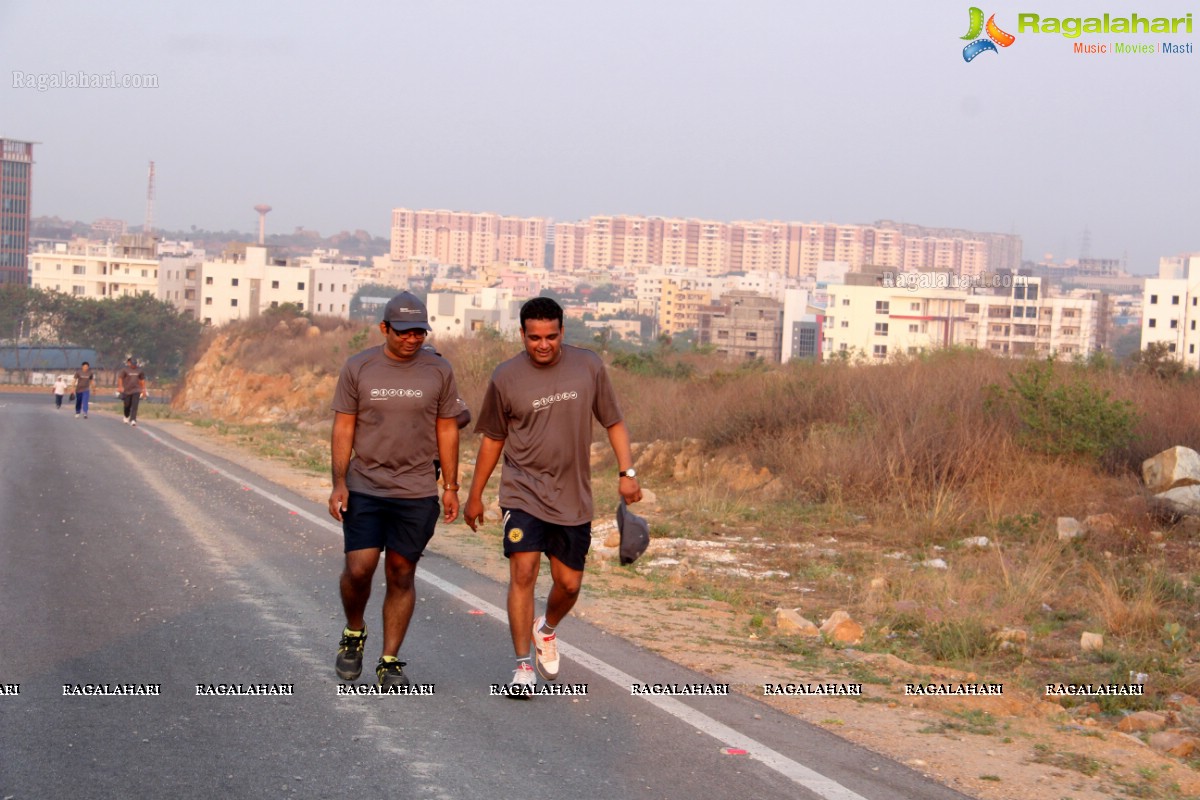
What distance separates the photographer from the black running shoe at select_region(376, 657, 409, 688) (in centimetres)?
632

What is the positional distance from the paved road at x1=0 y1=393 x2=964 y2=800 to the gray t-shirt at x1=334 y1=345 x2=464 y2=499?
110 centimetres

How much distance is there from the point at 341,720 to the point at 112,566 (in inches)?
194

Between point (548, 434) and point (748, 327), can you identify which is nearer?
point (548, 434)

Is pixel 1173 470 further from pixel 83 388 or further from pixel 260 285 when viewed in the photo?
pixel 260 285

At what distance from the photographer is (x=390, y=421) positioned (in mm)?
6344

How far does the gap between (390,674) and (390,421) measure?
1.32m

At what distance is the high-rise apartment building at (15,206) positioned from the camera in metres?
153

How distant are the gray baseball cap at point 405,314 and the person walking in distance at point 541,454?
1.60 ft

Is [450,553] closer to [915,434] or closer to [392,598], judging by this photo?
[392,598]

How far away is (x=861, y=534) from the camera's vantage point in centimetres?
1362

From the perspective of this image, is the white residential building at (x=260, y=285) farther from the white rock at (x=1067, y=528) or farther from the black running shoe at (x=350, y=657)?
the black running shoe at (x=350, y=657)

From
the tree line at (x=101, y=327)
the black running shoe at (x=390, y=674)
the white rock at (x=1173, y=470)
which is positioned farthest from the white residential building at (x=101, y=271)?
the black running shoe at (x=390, y=674)

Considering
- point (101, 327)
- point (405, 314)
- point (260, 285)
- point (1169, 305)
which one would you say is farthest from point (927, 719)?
point (260, 285)

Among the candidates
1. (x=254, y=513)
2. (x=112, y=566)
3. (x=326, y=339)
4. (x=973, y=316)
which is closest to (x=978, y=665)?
(x=112, y=566)
